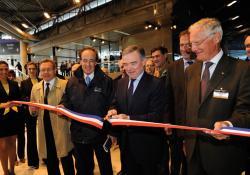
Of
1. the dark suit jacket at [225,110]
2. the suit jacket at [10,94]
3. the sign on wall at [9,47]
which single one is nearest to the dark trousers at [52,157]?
the suit jacket at [10,94]

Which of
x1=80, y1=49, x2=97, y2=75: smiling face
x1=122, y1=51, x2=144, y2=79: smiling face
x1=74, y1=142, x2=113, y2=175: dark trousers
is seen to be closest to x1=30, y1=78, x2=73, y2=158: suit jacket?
x1=74, y1=142, x2=113, y2=175: dark trousers

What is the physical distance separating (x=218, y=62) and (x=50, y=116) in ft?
6.24

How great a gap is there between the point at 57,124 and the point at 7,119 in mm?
990

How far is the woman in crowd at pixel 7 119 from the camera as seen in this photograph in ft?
11.0

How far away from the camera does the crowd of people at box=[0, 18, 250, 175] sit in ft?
5.34

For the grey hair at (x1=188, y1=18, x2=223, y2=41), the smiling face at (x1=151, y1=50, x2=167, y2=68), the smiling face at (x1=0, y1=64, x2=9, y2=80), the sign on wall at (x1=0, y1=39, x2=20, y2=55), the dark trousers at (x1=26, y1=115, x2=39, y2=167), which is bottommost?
the dark trousers at (x1=26, y1=115, x2=39, y2=167)

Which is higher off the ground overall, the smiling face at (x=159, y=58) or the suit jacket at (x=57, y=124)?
the smiling face at (x=159, y=58)

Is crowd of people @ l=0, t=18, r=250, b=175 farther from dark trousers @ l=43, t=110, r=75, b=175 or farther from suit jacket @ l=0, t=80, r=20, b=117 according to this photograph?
suit jacket @ l=0, t=80, r=20, b=117

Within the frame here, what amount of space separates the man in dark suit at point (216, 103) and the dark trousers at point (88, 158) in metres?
1.00

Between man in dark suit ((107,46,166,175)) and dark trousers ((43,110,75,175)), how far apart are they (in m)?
1.05

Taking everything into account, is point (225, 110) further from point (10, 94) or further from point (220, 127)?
point (10, 94)

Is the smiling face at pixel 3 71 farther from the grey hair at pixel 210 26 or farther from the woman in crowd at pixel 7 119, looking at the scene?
the grey hair at pixel 210 26

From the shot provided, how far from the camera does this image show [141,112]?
6.53 feet

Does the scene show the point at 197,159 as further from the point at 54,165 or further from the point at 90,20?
the point at 90,20
